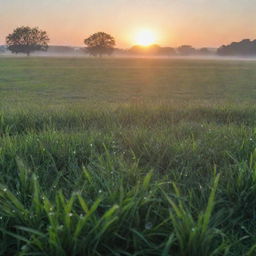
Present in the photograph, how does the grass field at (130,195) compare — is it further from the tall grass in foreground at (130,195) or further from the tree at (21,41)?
the tree at (21,41)

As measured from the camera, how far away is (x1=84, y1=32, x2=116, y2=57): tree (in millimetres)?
114312

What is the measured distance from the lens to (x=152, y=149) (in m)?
3.56

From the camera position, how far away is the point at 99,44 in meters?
114

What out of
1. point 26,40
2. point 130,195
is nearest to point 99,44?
point 26,40

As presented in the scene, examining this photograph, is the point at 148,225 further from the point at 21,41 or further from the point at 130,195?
the point at 21,41

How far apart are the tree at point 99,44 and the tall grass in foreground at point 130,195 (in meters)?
114

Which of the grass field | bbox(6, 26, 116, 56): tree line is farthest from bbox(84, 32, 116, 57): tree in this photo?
the grass field

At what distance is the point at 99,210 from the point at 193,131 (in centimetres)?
251

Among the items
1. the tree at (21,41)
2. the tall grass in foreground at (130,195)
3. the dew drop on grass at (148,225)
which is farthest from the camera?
the tree at (21,41)

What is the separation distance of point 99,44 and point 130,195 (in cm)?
11687

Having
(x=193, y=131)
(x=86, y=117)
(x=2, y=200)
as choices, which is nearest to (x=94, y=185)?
(x=2, y=200)

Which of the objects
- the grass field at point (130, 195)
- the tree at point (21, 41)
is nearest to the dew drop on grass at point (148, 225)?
the grass field at point (130, 195)

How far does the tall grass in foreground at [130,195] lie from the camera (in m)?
1.92

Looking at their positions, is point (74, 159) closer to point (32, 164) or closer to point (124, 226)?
point (32, 164)
